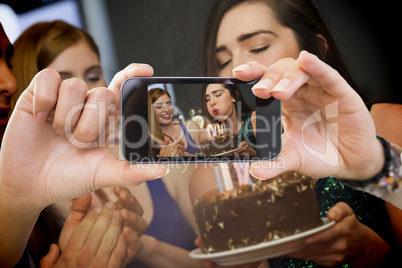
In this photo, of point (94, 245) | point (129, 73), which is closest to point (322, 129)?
point (129, 73)

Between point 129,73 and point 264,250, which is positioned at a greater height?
point 129,73

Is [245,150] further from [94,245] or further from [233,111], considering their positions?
[94,245]

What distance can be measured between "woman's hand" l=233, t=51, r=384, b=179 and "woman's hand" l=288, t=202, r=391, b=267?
1.19 feet

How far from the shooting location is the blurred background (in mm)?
1015

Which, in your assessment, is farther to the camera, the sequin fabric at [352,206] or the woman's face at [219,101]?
the sequin fabric at [352,206]

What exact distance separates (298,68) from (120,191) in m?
0.72

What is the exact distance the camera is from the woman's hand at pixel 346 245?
0.97 m

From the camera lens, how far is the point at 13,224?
0.73m

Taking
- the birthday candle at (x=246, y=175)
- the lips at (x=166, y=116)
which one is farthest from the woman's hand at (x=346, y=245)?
the lips at (x=166, y=116)

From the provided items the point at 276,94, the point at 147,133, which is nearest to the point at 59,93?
the point at 147,133

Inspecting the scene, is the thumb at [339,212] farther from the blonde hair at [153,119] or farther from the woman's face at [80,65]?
the woman's face at [80,65]

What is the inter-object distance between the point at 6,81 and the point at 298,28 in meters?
0.94

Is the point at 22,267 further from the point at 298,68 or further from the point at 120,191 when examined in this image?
the point at 298,68

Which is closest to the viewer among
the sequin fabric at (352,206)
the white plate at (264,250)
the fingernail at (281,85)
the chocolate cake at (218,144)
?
the fingernail at (281,85)
